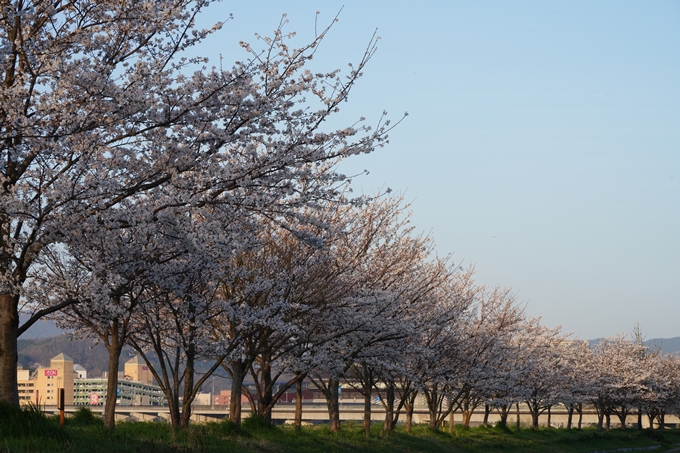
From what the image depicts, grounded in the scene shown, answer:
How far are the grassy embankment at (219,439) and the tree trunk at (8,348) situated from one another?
93 cm

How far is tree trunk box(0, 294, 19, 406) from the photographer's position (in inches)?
495

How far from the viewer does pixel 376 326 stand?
23.6 meters

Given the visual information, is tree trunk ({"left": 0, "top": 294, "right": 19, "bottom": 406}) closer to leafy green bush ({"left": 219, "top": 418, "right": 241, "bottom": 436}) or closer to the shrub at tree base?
the shrub at tree base

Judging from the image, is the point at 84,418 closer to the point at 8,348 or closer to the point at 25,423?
the point at 8,348

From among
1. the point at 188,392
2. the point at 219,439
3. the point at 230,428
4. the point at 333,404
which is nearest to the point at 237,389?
the point at 230,428

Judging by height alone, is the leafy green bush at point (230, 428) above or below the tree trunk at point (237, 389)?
below

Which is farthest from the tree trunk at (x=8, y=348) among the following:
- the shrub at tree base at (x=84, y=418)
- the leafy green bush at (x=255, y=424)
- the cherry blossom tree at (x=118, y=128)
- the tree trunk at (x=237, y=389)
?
the leafy green bush at (x=255, y=424)

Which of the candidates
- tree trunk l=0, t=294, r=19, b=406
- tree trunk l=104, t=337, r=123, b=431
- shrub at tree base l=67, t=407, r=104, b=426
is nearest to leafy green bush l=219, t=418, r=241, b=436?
shrub at tree base l=67, t=407, r=104, b=426

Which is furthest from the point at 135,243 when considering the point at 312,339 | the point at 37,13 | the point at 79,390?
the point at 79,390

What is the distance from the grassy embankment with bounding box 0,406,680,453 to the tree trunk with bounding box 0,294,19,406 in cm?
93

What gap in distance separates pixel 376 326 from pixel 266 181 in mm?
11716

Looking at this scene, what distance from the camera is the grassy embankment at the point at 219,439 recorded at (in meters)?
11.2

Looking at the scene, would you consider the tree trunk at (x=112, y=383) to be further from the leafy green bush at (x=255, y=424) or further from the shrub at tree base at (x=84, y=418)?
the leafy green bush at (x=255, y=424)

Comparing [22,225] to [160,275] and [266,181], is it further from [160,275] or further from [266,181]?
[266,181]
